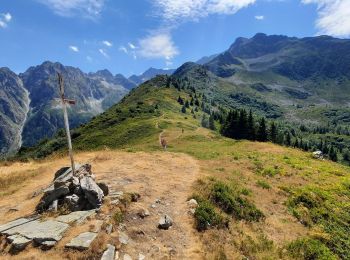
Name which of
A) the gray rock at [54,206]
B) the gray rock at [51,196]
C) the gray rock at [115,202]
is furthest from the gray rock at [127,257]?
the gray rock at [51,196]

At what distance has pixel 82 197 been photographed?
73.4 ft

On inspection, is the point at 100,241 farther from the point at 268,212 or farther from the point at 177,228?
the point at 268,212

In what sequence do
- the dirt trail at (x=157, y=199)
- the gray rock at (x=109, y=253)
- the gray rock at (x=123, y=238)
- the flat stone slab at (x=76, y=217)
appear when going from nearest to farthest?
the gray rock at (x=109, y=253)
the gray rock at (x=123, y=238)
the dirt trail at (x=157, y=199)
the flat stone slab at (x=76, y=217)

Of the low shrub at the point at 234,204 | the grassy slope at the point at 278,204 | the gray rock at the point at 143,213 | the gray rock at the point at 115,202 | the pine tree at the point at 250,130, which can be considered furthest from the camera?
the pine tree at the point at 250,130

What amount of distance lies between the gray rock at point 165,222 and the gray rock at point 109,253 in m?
4.14

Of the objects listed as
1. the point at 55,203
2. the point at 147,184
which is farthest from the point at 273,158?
the point at 55,203

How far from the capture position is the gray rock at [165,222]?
20.9 metres

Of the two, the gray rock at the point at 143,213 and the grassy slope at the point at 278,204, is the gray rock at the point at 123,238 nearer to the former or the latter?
the gray rock at the point at 143,213

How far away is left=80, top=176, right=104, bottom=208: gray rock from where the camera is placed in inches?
854

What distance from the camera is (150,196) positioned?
24984 mm

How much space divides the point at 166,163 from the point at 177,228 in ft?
55.6

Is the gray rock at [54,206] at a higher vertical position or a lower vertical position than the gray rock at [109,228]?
higher

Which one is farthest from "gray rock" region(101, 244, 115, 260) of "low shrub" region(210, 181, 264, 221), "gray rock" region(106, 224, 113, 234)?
"low shrub" region(210, 181, 264, 221)

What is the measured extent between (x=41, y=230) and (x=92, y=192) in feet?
13.1
